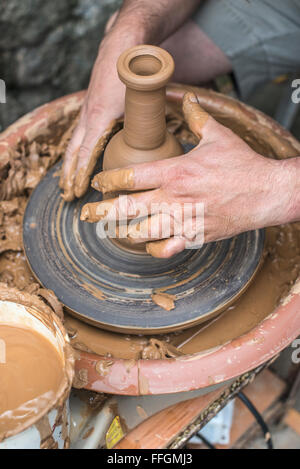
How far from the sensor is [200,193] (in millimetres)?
1211

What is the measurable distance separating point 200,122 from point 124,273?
48cm

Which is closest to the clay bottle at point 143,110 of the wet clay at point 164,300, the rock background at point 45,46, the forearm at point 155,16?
the wet clay at point 164,300

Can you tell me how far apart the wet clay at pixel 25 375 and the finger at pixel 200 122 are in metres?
0.65

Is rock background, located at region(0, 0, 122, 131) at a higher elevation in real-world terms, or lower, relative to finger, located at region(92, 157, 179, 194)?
lower

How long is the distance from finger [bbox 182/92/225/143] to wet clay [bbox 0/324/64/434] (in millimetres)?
647

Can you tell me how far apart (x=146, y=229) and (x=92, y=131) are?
1.43ft

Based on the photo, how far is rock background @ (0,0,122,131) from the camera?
7.97ft

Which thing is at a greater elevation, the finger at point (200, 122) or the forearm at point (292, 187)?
the finger at point (200, 122)

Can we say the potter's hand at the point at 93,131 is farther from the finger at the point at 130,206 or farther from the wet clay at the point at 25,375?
the wet clay at the point at 25,375

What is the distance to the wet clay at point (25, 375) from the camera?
97 cm

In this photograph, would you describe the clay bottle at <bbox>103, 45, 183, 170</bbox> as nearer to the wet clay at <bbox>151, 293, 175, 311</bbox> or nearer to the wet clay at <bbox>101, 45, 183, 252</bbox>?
the wet clay at <bbox>101, 45, 183, 252</bbox>

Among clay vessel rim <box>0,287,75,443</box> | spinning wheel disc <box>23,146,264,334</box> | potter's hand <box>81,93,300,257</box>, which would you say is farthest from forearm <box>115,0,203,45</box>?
clay vessel rim <box>0,287,75,443</box>

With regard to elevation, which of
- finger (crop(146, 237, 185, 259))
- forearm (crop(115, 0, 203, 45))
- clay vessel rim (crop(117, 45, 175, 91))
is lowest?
finger (crop(146, 237, 185, 259))

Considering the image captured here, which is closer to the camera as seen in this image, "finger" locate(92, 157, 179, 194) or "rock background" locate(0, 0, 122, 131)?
"finger" locate(92, 157, 179, 194)
